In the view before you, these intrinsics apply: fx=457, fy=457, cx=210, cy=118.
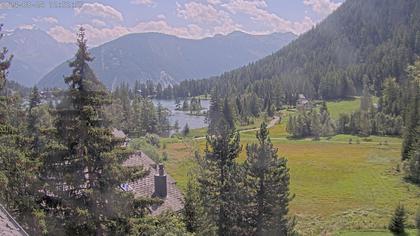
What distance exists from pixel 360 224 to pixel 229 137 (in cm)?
2541

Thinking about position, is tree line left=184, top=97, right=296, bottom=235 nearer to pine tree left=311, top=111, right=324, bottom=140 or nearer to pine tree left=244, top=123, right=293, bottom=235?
pine tree left=244, top=123, right=293, bottom=235

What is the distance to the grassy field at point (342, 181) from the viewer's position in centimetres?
4806

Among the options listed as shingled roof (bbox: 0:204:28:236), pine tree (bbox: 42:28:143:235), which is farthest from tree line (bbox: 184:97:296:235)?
shingled roof (bbox: 0:204:28:236)

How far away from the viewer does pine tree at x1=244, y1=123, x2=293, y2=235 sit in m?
27.9

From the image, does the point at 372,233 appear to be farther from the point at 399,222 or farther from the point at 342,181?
the point at 342,181

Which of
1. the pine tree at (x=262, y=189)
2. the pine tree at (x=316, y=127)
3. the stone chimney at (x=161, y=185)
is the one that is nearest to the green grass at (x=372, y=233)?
the pine tree at (x=262, y=189)

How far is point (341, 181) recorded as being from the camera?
6981 centimetres

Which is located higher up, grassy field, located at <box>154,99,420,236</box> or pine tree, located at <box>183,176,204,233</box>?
pine tree, located at <box>183,176,204,233</box>

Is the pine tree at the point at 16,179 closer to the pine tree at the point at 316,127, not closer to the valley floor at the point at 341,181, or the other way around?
the valley floor at the point at 341,181

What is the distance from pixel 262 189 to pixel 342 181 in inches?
1793

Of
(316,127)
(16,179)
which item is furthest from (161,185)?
(316,127)

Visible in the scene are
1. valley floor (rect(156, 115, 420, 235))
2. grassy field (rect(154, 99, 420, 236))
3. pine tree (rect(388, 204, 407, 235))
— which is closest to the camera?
pine tree (rect(388, 204, 407, 235))

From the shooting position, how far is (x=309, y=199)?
59375mm

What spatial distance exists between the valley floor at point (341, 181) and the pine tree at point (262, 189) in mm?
16193
